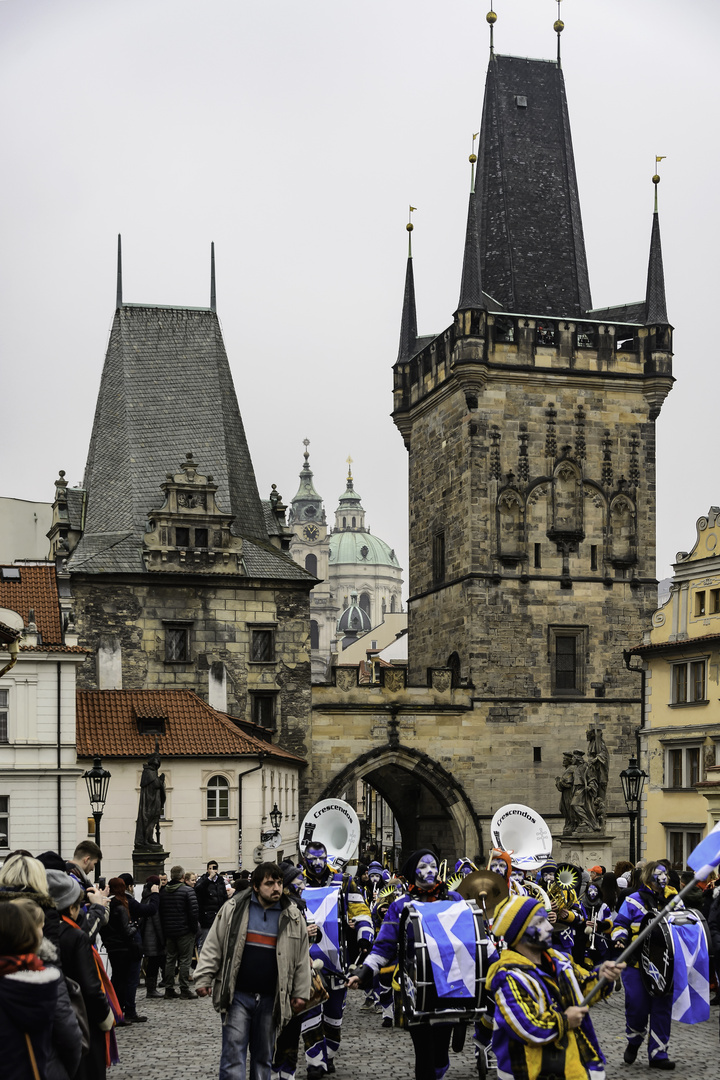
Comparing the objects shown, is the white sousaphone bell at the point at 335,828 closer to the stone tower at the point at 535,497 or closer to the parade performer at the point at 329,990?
the parade performer at the point at 329,990

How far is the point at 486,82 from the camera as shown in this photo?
170 feet

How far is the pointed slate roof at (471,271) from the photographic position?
46.6 metres

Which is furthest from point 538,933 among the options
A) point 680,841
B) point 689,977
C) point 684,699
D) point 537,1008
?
point 684,699

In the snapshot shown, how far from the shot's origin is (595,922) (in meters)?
16.5

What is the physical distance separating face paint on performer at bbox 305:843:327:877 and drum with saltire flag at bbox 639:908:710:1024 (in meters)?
2.33

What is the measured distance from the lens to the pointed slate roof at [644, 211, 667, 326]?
4847 centimetres

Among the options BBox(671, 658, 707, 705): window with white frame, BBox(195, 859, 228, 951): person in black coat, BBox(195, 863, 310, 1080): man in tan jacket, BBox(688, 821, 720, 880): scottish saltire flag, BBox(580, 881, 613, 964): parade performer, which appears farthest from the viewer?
BBox(671, 658, 707, 705): window with white frame

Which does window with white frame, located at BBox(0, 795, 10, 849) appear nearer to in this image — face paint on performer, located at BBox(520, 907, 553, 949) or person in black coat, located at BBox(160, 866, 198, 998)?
person in black coat, located at BBox(160, 866, 198, 998)

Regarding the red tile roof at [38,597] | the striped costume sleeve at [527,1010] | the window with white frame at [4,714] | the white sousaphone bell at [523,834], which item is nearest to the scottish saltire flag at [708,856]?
the striped costume sleeve at [527,1010]

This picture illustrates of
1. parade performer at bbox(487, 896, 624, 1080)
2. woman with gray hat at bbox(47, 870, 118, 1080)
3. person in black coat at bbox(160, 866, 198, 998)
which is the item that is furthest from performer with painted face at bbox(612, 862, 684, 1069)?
person in black coat at bbox(160, 866, 198, 998)

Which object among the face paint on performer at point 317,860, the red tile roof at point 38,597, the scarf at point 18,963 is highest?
the red tile roof at point 38,597

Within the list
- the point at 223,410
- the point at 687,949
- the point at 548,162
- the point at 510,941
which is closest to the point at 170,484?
the point at 223,410

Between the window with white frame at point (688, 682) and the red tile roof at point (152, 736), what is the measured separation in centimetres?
891

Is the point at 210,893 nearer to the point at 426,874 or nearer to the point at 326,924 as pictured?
the point at 326,924
